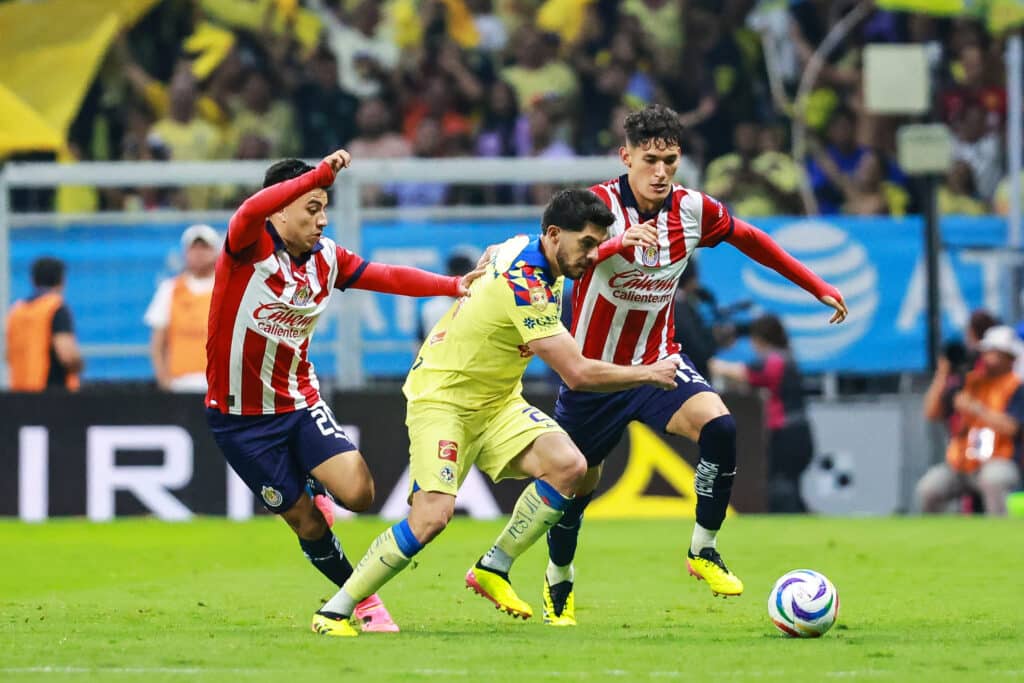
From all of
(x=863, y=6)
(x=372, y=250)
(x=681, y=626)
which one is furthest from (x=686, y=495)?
(x=681, y=626)

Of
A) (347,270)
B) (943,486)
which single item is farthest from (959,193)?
(347,270)

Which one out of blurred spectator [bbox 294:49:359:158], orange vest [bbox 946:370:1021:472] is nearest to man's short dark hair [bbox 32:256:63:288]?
blurred spectator [bbox 294:49:359:158]

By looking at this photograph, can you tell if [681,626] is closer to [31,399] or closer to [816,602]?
[816,602]

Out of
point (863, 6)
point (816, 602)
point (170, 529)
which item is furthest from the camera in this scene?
point (863, 6)

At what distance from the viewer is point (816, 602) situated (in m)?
8.21

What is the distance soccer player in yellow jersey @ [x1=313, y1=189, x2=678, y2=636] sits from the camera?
832 cm

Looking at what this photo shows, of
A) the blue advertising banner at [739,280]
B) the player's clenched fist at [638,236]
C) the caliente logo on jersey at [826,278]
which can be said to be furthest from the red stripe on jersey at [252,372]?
the caliente logo on jersey at [826,278]

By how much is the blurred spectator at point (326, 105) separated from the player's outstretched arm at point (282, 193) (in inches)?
424

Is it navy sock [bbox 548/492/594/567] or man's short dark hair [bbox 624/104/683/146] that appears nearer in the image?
man's short dark hair [bbox 624/104/683/146]

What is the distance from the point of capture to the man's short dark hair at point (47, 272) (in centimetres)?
1594

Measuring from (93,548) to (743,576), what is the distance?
4867 millimetres

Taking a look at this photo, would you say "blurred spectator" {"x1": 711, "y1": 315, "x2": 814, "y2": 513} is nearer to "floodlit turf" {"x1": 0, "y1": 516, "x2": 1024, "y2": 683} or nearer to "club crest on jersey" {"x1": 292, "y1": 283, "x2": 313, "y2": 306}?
"floodlit turf" {"x1": 0, "y1": 516, "x2": 1024, "y2": 683}

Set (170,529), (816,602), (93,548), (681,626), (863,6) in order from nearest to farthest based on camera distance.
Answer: (816,602), (681,626), (93,548), (170,529), (863,6)

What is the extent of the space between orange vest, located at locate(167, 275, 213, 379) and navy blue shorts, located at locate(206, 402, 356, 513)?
6408 mm
